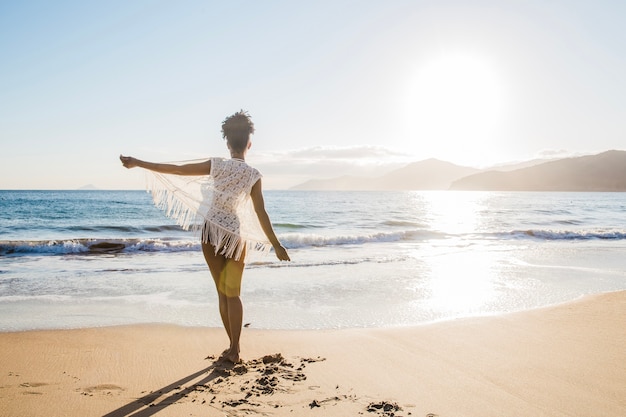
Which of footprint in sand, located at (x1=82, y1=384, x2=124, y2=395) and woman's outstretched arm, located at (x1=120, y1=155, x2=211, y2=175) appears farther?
woman's outstretched arm, located at (x1=120, y1=155, x2=211, y2=175)

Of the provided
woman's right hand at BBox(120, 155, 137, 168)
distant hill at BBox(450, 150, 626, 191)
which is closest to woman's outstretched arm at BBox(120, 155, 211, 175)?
woman's right hand at BBox(120, 155, 137, 168)

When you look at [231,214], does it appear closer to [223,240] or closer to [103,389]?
[223,240]

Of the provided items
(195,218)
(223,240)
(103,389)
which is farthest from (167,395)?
(195,218)

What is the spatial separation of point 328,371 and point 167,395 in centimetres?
125

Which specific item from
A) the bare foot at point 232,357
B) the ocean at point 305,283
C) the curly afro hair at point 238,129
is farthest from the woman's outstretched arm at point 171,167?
the bare foot at point 232,357

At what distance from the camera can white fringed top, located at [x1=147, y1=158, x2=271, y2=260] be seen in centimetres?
365

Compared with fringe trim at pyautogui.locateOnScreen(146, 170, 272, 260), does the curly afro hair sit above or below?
above

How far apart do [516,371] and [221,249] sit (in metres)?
2.65

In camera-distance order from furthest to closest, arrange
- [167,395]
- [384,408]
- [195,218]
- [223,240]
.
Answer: [195,218], [223,240], [167,395], [384,408]

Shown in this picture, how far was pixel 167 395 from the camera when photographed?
10.0ft

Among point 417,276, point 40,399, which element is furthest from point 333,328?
point 417,276

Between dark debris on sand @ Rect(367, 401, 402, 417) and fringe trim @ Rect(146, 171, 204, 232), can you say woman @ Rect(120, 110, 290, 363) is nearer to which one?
fringe trim @ Rect(146, 171, 204, 232)

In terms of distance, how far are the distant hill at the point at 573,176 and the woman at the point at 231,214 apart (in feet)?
446

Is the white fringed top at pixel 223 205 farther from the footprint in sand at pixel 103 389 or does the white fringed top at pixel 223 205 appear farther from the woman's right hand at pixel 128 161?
the footprint in sand at pixel 103 389
